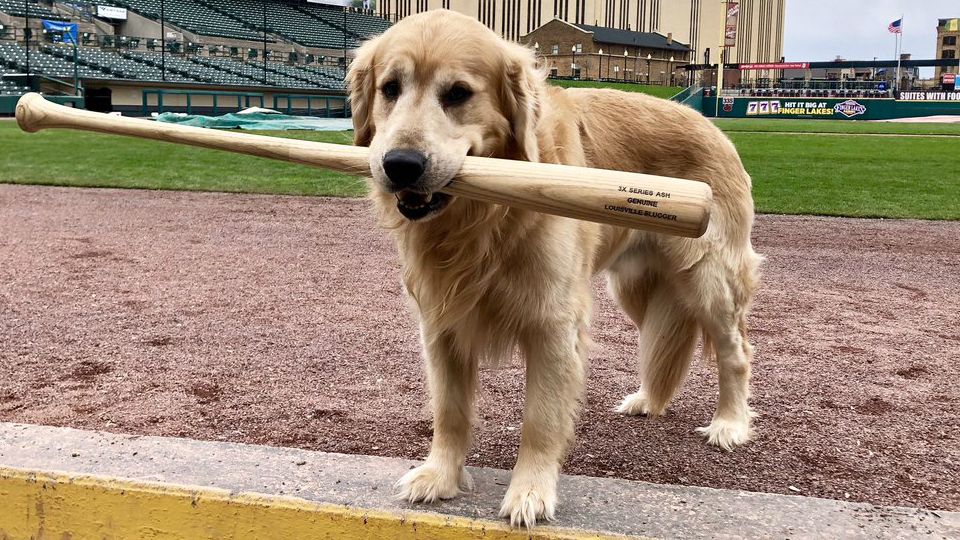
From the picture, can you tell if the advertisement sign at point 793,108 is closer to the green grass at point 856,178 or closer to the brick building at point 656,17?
the brick building at point 656,17

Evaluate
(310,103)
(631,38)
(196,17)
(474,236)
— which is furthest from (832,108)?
(474,236)

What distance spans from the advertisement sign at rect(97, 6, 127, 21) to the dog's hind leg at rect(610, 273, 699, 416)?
57128 mm

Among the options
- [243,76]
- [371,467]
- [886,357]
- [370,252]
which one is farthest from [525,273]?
[243,76]

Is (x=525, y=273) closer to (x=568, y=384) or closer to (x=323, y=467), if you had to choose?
(x=568, y=384)

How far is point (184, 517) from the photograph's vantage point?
2584mm

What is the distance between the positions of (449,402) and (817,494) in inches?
60.6

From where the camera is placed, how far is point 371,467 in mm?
3068

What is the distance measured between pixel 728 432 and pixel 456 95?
2215 millimetres

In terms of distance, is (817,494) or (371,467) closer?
(371,467)

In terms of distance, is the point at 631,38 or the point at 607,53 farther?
the point at 631,38

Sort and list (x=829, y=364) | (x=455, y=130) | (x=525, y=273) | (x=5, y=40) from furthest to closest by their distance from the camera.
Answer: (x=5, y=40)
(x=829, y=364)
(x=525, y=273)
(x=455, y=130)

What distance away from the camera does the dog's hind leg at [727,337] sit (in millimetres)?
4016

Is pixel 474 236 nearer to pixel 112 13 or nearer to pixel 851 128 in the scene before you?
pixel 851 128

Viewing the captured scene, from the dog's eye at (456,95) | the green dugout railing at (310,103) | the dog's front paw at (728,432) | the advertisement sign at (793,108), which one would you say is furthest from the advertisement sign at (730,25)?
the dog's eye at (456,95)
